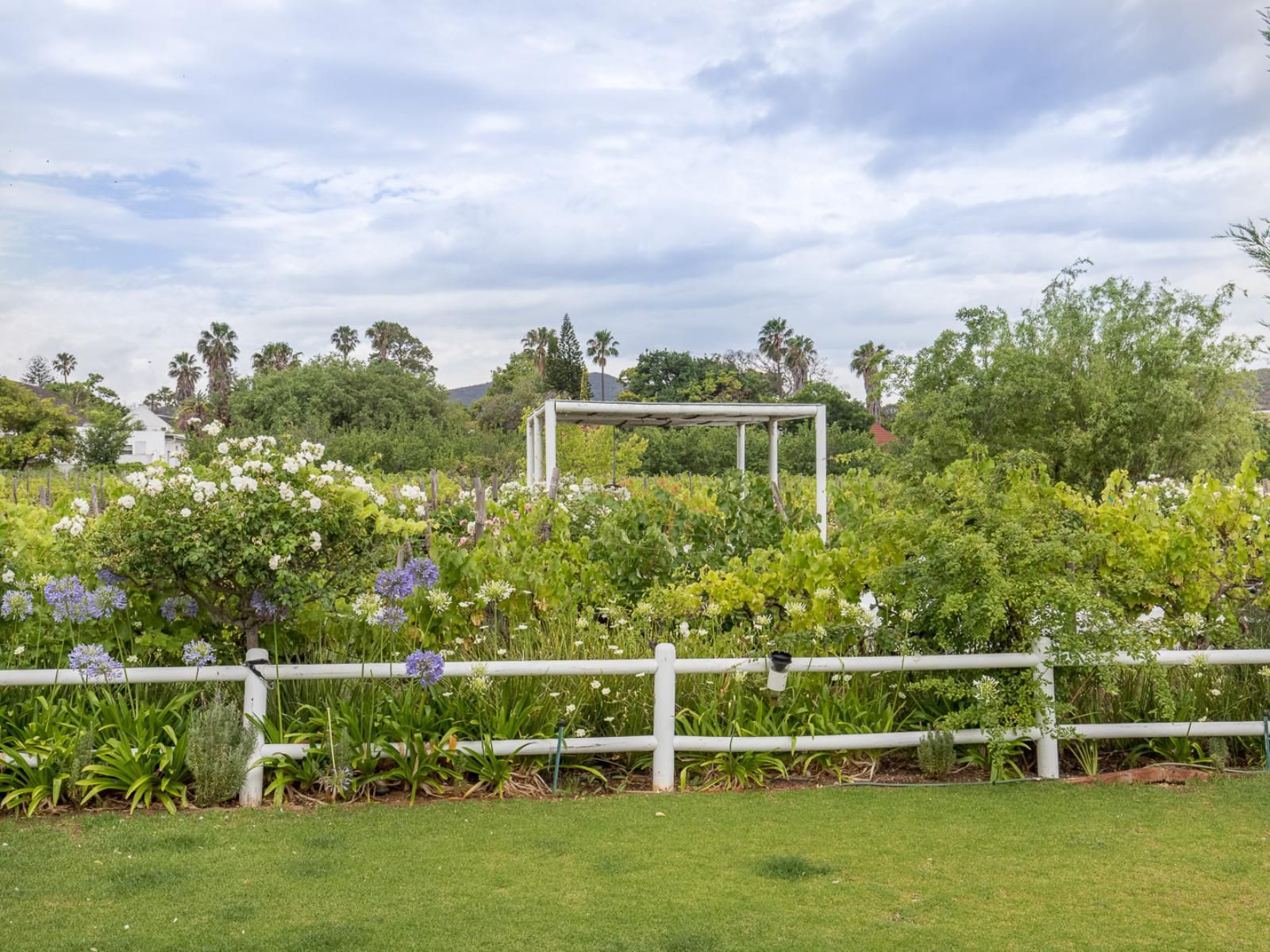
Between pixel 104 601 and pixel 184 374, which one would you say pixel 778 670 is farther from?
pixel 184 374

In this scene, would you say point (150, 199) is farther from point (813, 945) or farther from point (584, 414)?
point (813, 945)

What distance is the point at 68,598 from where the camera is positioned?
4578 millimetres

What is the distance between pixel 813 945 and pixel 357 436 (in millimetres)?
37557

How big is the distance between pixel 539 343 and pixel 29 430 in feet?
127

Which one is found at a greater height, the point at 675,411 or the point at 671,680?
the point at 675,411

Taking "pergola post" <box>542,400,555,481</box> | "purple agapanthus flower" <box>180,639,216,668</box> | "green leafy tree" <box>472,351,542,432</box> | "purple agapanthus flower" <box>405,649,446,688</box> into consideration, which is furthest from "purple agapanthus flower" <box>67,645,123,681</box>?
"green leafy tree" <box>472,351,542,432</box>

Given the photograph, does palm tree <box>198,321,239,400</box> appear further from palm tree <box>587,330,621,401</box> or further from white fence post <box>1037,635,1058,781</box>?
white fence post <box>1037,635,1058,781</box>

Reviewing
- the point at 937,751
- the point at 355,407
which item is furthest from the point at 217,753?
the point at 355,407

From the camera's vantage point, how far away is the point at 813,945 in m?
3.14

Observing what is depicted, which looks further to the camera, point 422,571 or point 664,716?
point 422,571

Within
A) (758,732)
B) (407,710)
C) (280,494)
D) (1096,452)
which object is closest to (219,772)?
(407,710)

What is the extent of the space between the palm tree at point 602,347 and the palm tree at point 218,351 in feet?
88.5

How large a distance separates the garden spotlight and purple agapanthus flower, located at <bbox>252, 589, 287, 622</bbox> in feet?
7.57

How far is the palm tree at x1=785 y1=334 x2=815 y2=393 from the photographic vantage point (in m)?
69.3
